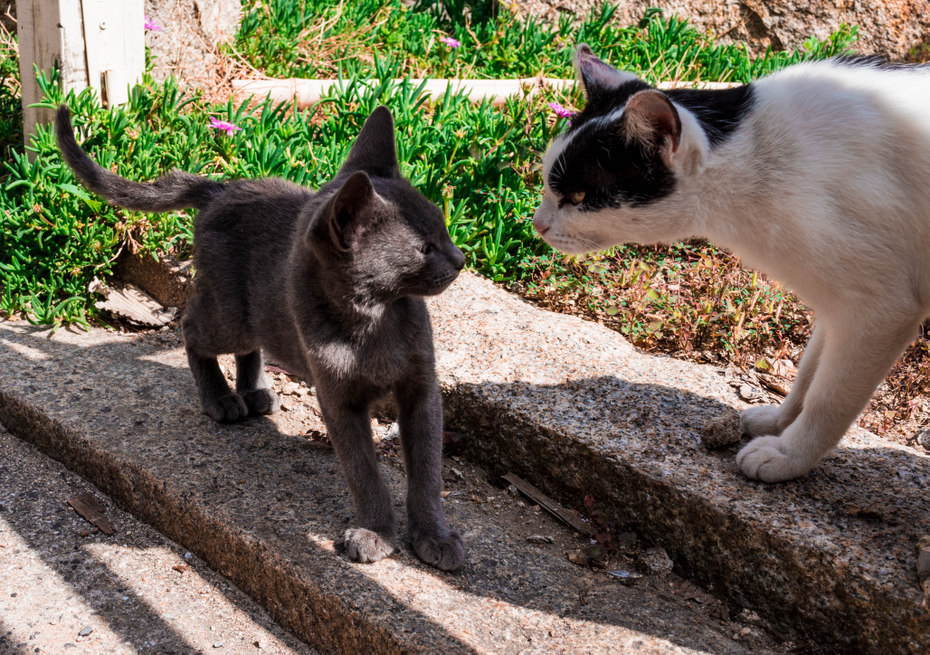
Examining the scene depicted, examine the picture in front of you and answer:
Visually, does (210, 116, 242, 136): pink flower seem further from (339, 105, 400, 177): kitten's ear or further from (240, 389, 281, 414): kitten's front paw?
(339, 105, 400, 177): kitten's ear

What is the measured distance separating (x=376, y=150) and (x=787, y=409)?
1.66 metres

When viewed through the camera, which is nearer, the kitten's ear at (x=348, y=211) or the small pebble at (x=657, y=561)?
the kitten's ear at (x=348, y=211)

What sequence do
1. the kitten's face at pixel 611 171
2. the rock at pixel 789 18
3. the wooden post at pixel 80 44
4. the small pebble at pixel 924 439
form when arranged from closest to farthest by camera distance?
the kitten's face at pixel 611 171 → the small pebble at pixel 924 439 → the wooden post at pixel 80 44 → the rock at pixel 789 18

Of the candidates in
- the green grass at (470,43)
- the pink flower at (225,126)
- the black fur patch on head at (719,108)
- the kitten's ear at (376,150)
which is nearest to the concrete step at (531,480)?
the kitten's ear at (376,150)

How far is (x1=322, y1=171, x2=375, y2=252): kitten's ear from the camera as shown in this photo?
7.24 ft

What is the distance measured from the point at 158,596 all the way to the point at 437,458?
0.93 m

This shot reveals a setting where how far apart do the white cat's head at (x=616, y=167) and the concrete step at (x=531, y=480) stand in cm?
67

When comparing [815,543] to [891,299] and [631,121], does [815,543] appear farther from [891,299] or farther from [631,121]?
[631,121]

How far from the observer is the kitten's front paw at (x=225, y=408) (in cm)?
315

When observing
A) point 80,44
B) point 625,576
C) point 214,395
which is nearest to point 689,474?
point 625,576

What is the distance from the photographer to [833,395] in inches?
96.8

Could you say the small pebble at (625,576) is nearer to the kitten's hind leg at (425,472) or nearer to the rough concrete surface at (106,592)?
the kitten's hind leg at (425,472)

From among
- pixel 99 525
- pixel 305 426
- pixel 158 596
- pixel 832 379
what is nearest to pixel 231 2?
pixel 305 426

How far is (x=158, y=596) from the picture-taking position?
Answer: 99.0 inches
